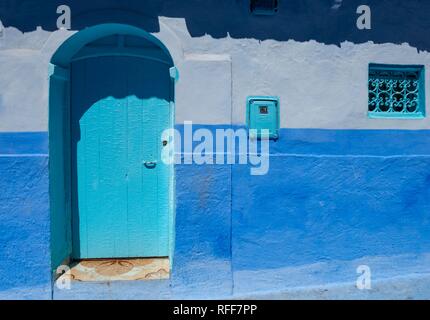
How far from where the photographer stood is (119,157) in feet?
14.1

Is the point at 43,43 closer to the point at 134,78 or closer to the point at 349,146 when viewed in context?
the point at 134,78

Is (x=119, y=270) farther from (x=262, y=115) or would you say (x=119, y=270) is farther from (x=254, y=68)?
(x=254, y=68)

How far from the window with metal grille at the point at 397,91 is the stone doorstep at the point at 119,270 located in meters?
2.68

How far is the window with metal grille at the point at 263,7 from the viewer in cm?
401

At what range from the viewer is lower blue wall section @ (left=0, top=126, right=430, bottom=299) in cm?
382

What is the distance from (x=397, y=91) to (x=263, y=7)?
1648 mm

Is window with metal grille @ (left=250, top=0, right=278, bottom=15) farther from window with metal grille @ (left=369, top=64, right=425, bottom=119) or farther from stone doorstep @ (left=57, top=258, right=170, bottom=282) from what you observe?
stone doorstep @ (left=57, top=258, right=170, bottom=282)

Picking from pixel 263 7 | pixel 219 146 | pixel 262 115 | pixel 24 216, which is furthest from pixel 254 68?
pixel 24 216

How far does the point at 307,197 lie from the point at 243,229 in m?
0.71

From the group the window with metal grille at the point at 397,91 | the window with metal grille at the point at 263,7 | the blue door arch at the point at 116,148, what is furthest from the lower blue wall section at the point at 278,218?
the window with metal grille at the point at 263,7

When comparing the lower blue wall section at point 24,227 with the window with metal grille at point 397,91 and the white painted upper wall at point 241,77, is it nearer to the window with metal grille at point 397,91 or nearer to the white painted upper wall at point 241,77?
the white painted upper wall at point 241,77

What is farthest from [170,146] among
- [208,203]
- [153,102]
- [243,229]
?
[243,229]

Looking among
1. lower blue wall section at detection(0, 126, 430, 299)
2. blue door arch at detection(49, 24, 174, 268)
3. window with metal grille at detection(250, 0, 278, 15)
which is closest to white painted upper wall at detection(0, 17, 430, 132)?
lower blue wall section at detection(0, 126, 430, 299)

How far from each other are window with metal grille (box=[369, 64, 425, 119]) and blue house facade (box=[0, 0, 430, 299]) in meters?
0.02
